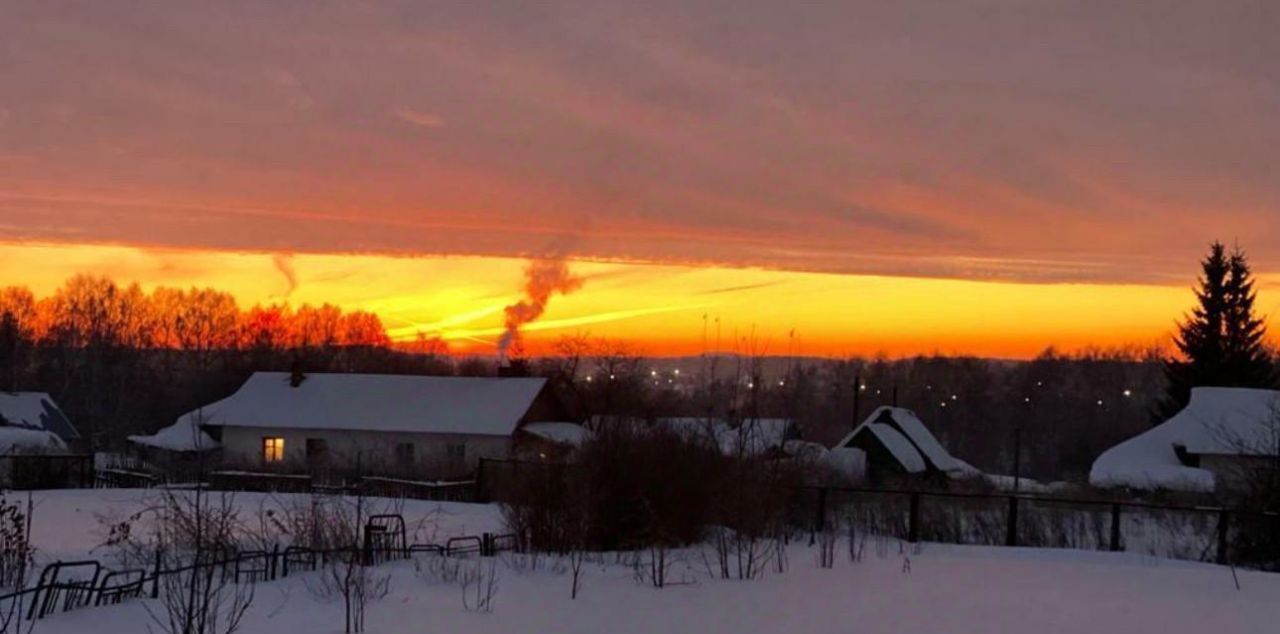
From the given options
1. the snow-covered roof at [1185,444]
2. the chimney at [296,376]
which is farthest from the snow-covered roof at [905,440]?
the chimney at [296,376]

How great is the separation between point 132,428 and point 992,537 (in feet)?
220

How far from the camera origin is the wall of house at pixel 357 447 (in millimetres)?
45156

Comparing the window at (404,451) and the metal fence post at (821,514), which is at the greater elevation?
the metal fence post at (821,514)

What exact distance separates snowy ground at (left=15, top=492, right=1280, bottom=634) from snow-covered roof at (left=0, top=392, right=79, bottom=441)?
155 feet

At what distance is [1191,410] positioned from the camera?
40.2 m

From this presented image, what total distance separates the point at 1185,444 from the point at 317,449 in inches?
1275

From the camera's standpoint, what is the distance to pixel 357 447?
47.0 m

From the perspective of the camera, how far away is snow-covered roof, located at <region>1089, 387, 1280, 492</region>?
3728cm

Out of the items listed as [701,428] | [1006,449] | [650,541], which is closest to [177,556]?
[650,541]

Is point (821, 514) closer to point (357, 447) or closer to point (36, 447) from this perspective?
point (357, 447)

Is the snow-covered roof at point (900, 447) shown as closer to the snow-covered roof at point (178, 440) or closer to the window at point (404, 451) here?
the window at point (404, 451)

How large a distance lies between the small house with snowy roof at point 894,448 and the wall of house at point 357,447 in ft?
45.9

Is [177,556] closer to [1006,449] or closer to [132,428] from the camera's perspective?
[132,428]


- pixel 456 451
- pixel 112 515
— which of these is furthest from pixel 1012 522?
pixel 456 451
